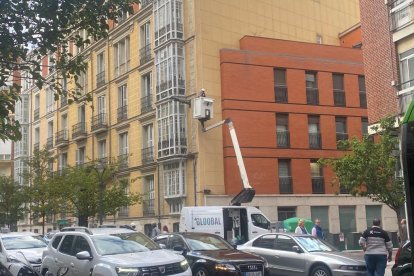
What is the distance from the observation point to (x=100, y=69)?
4759 centimetres

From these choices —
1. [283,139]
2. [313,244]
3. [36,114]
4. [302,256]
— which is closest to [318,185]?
[283,139]

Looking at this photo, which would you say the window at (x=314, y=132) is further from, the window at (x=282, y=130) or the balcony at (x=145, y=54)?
the balcony at (x=145, y=54)

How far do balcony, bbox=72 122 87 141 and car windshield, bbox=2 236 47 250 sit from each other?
2947 cm

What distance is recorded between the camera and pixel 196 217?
85.2ft

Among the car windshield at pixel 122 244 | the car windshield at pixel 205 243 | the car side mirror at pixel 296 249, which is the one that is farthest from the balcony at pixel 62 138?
the car windshield at pixel 122 244

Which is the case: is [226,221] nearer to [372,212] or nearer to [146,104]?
[146,104]

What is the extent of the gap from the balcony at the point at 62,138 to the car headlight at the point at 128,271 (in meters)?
41.9

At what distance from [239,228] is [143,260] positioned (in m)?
15.5

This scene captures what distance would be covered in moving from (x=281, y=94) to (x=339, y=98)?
4.80m

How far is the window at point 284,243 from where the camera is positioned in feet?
52.6

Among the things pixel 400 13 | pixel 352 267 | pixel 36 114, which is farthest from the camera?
pixel 36 114

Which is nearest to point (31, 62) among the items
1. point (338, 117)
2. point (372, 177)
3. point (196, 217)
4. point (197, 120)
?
point (372, 177)

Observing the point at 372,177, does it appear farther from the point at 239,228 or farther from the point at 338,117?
the point at 338,117

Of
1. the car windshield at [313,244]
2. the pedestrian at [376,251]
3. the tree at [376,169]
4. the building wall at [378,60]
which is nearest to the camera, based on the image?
the pedestrian at [376,251]
